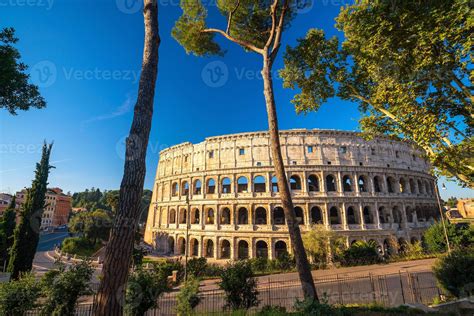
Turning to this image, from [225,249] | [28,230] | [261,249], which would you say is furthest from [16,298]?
[225,249]

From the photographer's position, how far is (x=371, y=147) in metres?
28.7

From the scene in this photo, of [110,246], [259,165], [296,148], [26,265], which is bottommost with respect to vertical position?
[26,265]

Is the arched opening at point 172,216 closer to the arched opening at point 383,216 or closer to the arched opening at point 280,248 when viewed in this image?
the arched opening at point 280,248

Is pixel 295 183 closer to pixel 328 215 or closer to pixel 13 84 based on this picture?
pixel 328 215

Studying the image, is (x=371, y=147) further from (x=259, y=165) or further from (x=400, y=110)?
(x=400, y=110)

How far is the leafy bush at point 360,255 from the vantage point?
21344 mm

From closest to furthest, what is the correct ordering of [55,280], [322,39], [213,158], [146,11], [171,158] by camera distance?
[146,11] < [55,280] < [322,39] < [213,158] < [171,158]

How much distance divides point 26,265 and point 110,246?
2288 centimetres

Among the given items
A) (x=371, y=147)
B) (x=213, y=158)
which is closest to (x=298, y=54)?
(x=213, y=158)

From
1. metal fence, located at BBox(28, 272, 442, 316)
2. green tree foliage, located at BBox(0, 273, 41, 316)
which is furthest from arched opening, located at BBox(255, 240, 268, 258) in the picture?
green tree foliage, located at BBox(0, 273, 41, 316)

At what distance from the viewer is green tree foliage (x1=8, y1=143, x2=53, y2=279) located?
18.5m

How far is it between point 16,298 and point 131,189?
20.6 feet

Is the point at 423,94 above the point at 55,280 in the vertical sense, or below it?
above

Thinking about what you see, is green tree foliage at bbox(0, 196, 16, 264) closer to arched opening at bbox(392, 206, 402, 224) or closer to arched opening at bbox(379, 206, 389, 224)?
arched opening at bbox(379, 206, 389, 224)
